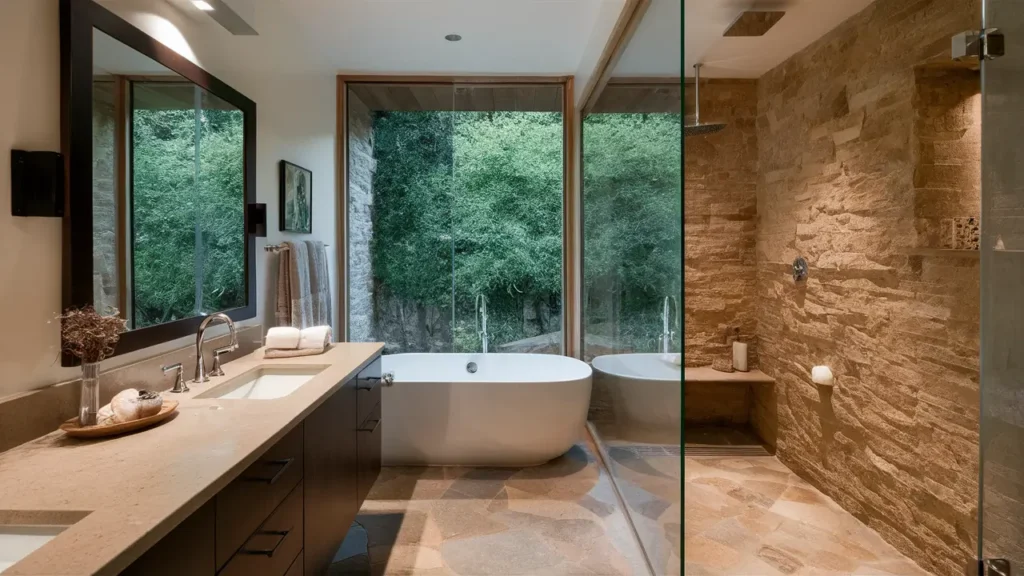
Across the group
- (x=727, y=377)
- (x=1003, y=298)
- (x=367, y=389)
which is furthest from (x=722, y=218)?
(x=367, y=389)

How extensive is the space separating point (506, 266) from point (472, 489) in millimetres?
1760

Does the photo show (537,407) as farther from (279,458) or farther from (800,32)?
(800,32)

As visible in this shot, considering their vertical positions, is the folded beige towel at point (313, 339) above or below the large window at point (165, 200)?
below

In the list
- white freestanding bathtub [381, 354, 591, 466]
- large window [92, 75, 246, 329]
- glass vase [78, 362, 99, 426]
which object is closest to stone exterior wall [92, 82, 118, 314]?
large window [92, 75, 246, 329]

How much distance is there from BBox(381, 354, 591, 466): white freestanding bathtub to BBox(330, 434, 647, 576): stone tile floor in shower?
0.37 ft

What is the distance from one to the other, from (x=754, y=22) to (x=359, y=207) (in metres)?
2.95

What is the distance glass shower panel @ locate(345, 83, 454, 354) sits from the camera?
13.5ft

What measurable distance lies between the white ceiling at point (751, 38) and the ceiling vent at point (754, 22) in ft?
0.10

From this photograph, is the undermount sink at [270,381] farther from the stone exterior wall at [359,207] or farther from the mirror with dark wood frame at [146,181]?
the stone exterior wall at [359,207]

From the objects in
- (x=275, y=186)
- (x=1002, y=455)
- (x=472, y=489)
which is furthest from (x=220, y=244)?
(x=1002, y=455)

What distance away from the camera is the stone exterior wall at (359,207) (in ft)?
13.5

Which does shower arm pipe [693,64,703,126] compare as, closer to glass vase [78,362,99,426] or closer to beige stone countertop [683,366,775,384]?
beige stone countertop [683,366,775,384]

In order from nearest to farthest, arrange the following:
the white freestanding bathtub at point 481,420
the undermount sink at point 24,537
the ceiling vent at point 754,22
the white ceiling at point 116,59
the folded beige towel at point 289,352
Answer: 1. the undermount sink at point 24,537
2. the white ceiling at point 116,59
3. the folded beige towel at point 289,352
4. the ceiling vent at point 754,22
5. the white freestanding bathtub at point 481,420

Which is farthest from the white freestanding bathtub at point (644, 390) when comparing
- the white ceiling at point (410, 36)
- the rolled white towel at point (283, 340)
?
the white ceiling at point (410, 36)
